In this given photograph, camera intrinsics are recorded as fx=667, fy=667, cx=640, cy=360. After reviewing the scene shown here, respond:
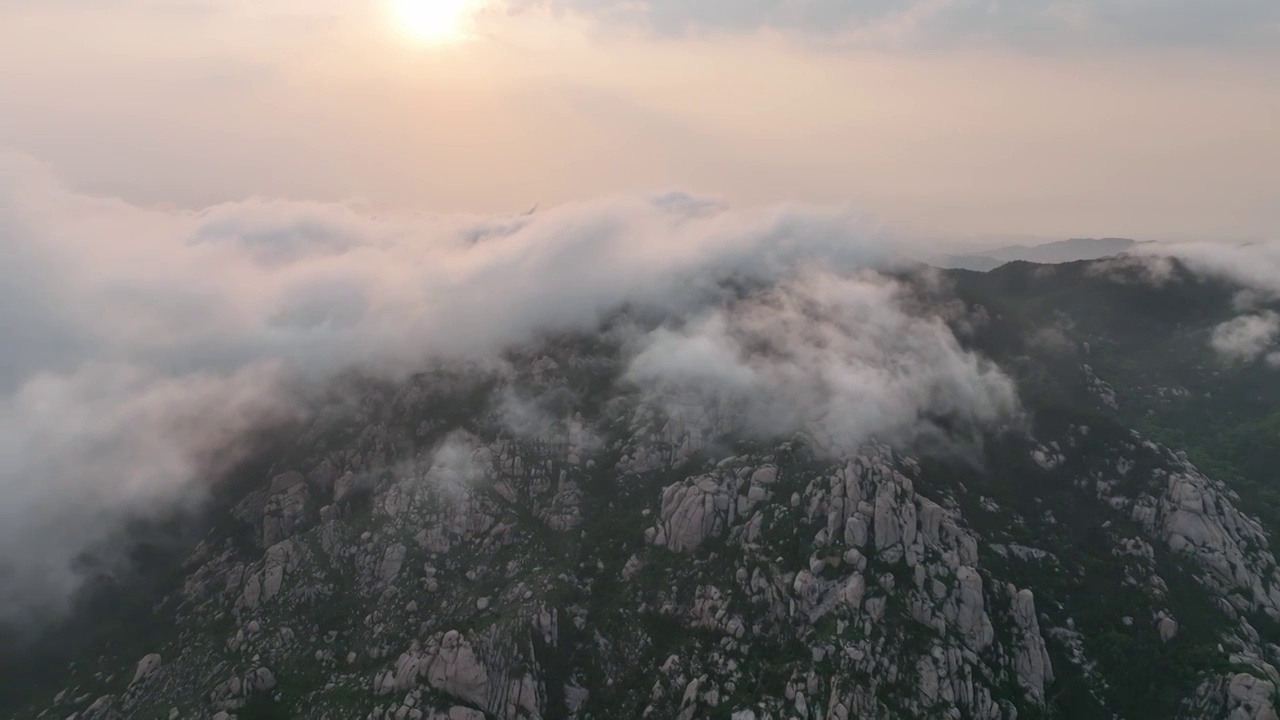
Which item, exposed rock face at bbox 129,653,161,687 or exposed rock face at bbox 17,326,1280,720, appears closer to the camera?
exposed rock face at bbox 17,326,1280,720

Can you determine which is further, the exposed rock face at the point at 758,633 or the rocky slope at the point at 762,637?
the rocky slope at the point at 762,637

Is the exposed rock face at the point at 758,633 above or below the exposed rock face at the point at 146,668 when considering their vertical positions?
above

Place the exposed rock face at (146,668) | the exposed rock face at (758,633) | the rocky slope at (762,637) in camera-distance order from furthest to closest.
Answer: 1. the exposed rock face at (146,668)
2. the rocky slope at (762,637)
3. the exposed rock face at (758,633)

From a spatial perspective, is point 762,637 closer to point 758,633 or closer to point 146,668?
point 758,633

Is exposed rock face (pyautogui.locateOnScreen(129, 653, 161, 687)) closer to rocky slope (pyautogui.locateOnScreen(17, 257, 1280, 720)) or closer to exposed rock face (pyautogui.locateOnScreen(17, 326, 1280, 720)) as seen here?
rocky slope (pyautogui.locateOnScreen(17, 257, 1280, 720))

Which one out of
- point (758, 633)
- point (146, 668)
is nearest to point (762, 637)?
point (758, 633)

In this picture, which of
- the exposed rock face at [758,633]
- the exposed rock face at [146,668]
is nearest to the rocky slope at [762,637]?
the exposed rock face at [146,668]

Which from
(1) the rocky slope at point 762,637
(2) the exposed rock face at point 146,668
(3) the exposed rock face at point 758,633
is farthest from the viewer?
(2) the exposed rock face at point 146,668

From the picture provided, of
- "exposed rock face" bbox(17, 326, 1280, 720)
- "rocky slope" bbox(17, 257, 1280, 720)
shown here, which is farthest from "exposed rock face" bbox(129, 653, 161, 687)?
"exposed rock face" bbox(17, 326, 1280, 720)

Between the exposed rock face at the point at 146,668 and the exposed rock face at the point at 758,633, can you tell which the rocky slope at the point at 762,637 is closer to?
the exposed rock face at the point at 146,668

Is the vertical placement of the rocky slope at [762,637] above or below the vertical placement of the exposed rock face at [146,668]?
above

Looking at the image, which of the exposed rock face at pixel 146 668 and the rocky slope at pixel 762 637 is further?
the exposed rock face at pixel 146 668
